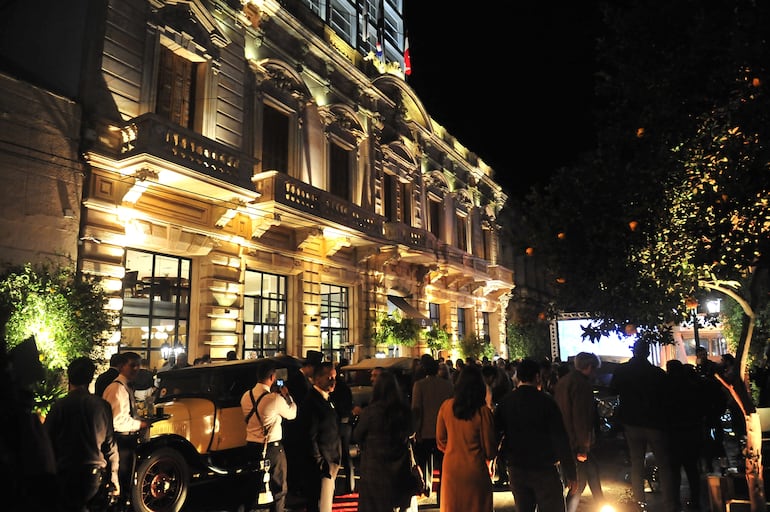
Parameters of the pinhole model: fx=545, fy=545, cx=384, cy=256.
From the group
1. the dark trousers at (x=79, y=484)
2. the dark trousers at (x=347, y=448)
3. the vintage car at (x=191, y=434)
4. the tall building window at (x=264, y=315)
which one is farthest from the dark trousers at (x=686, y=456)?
the tall building window at (x=264, y=315)

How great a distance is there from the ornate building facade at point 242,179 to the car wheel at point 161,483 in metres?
5.37

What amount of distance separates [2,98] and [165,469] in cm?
787

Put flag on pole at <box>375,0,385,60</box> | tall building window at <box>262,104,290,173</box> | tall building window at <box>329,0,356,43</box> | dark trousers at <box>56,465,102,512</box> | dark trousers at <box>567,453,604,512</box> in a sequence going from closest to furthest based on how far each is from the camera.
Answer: dark trousers at <box>56,465,102,512</box>, dark trousers at <box>567,453,604,512</box>, tall building window at <box>262,104,290,173</box>, tall building window at <box>329,0,356,43</box>, flag on pole at <box>375,0,385,60</box>

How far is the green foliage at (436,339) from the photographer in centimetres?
2383

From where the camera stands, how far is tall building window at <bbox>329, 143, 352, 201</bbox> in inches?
812

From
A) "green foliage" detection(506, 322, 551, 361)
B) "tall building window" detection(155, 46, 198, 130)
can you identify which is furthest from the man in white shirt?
"green foliage" detection(506, 322, 551, 361)

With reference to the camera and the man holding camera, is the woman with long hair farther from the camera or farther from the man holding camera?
the camera

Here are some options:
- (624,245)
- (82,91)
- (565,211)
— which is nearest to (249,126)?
(82,91)

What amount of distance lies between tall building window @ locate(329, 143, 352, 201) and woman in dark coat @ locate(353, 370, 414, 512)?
15.7 m

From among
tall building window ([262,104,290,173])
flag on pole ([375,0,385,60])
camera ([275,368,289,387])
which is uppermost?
flag on pole ([375,0,385,60])

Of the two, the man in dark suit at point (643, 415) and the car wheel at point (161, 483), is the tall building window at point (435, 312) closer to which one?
the man in dark suit at point (643, 415)

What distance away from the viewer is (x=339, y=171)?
21094 mm

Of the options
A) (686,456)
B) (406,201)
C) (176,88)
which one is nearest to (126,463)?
(686,456)

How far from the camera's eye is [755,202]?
6188 millimetres
